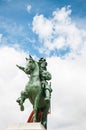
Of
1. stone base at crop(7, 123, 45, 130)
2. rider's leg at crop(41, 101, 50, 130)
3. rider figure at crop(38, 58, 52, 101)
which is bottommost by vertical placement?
stone base at crop(7, 123, 45, 130)

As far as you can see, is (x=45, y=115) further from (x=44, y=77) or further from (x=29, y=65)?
(x=29, y=65)

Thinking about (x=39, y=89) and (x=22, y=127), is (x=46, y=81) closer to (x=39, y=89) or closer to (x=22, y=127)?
(x=39, y=89)

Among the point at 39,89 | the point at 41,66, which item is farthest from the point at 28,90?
the point at 41,66

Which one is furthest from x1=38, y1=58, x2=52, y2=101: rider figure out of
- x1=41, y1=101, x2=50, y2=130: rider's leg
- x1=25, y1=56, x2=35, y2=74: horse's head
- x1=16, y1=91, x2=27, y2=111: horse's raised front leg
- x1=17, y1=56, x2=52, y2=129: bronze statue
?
x1=16, y1=91, x2=27, y2=111: horse's raised front leg

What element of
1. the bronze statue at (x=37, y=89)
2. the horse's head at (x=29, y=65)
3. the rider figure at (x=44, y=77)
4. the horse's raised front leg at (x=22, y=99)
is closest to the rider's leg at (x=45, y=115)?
the bronze statue at (x=37, y=89)

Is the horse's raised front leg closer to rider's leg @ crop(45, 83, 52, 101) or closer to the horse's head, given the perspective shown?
rider's leg @ crop(45, 83, 52, 101)

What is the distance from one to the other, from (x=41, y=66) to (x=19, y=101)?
2161mm

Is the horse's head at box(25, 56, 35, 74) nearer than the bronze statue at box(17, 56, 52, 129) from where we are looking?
No

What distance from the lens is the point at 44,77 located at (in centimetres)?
1853

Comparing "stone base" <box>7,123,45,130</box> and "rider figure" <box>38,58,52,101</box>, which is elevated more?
"rider figure" <box>38,58,52,101</box>

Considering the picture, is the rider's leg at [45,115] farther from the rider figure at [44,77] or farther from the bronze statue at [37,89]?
the rider figure at [44,77]

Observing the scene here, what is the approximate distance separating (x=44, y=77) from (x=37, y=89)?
1036 mm

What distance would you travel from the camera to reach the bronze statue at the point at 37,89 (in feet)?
58.1

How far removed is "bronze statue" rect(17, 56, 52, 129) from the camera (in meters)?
17.7
